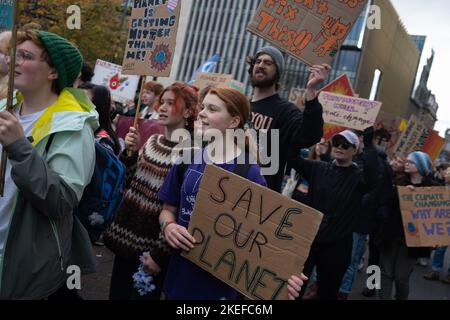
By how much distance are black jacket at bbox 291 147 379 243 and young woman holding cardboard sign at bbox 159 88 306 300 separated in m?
1.50

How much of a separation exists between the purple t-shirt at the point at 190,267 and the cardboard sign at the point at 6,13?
1041 mm

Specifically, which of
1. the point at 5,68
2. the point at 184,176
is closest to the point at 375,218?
the point at 184,176

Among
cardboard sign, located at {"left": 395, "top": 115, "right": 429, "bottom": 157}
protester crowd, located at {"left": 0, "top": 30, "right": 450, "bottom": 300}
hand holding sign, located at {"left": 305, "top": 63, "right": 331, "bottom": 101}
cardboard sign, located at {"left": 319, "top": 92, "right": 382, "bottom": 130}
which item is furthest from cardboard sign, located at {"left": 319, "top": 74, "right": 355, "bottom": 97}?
hand holding sign, located at {"left": 305, "top": 63, "right": 331, "bottom": 101}

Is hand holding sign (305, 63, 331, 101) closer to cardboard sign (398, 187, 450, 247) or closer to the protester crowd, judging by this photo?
the protester crowd

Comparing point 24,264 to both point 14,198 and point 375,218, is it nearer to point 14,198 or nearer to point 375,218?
point 14,198

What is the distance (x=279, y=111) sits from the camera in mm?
3057

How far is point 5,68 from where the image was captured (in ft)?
9.18

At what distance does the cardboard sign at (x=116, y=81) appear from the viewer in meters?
9.22

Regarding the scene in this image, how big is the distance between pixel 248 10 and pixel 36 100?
7490cm

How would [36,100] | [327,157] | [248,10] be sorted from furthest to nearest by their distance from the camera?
[248,10], [327,157], [36,100]

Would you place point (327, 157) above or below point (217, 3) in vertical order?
below

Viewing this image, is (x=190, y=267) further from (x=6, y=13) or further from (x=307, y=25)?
(x=307, y=25)

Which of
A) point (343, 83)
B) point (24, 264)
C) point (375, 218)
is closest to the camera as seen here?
point (24, 264)

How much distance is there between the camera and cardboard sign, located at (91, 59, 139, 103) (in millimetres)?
9219
